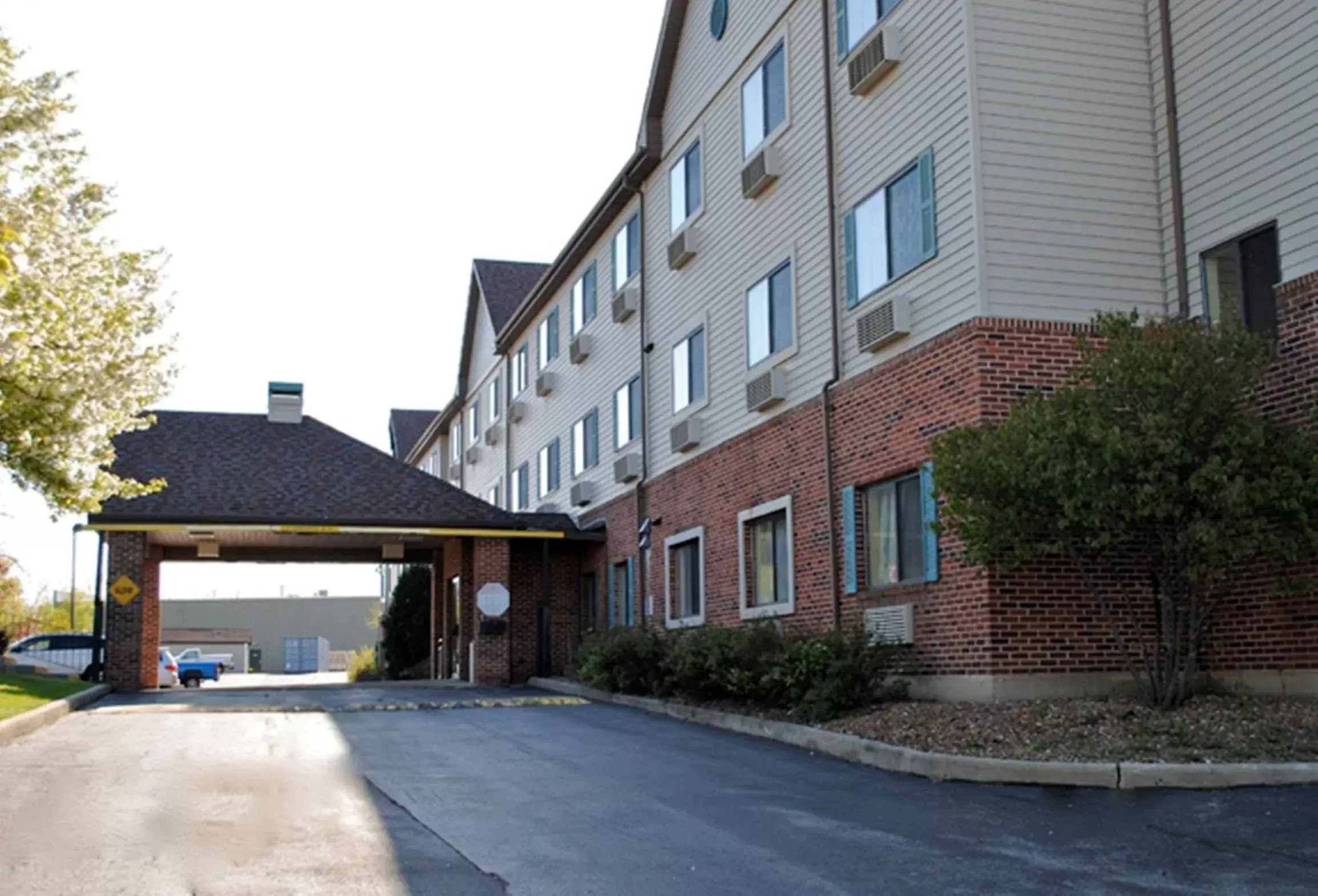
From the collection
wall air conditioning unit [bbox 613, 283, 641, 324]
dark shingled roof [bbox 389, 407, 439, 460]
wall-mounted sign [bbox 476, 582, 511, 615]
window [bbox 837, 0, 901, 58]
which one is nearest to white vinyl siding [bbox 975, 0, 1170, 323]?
window [bbox 837, 0, 901, 58]

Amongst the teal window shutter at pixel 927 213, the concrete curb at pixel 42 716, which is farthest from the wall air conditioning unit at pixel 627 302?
the concrete curb at pixel 42 716

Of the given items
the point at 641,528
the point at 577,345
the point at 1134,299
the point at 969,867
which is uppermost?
the point at 577,345

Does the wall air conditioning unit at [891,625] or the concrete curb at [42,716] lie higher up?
the wall air conditioning unit at [891,625]

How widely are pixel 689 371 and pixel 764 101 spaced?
199 inches

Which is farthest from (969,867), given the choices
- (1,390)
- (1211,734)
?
(1,390)

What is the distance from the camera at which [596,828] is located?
A: 31.4 ft

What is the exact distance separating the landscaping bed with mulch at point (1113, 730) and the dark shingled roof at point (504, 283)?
27.8m

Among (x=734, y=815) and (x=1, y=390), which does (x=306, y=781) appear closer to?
(x=734, y=815)

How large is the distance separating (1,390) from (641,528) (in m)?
12.9

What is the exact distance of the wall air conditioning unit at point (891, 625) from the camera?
16.2 metres

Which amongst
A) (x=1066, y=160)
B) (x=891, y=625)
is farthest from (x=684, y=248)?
(x=891, y=625)

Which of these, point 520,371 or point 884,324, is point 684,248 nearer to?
point 884,324

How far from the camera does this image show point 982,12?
51.7 ft

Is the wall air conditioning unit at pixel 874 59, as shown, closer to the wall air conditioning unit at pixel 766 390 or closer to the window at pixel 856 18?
the window at pixel 856 18
